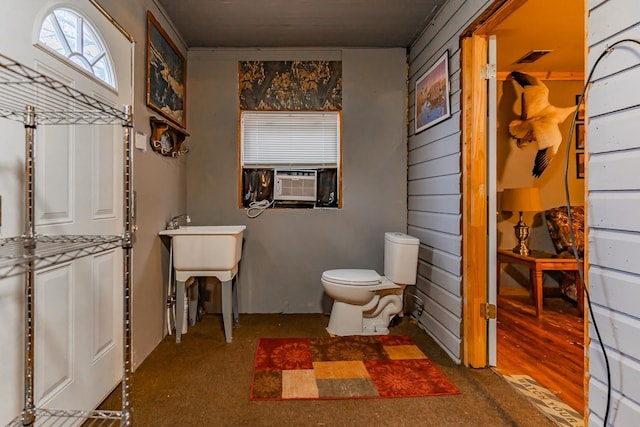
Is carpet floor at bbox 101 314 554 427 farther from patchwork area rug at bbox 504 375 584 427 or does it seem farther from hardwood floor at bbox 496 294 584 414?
hardwood floor at bbox 496 294 584 414

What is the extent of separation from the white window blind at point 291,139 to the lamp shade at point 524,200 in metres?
1.84

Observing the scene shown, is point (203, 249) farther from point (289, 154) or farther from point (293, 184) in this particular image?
point (289, 154)

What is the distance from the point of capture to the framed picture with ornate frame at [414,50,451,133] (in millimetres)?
2422

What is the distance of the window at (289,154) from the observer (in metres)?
3.21

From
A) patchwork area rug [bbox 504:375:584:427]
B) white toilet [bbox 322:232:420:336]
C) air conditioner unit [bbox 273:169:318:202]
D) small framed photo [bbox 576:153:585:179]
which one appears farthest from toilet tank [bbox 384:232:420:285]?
small framed photo [bbox 576:153:585:179]

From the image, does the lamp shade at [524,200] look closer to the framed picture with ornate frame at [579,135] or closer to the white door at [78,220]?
the framed picture with ornate frame at [579,135]

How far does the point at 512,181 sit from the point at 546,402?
254 centimetres

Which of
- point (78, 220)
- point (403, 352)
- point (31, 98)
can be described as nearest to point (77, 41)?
point (31, 98)

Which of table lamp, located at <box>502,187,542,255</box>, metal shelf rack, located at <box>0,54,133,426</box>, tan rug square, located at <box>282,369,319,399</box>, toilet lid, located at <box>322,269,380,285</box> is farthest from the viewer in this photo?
table lamp, located at <box>502,187,542,255</box>

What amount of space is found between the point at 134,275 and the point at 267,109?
1827mm

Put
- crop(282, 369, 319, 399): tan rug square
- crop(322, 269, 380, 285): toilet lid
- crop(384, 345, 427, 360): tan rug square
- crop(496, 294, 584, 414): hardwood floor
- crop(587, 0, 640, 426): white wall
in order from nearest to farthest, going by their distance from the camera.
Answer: crop(587, 0, 640, 426): white wall
crop(282, 369, 319, 399): tan rug square
crop(496, 294, 584, 414): hardwood floor
crop(384, 345, 427, 360): tan rug square
crop(322, 269, 380, 285): toilet lid

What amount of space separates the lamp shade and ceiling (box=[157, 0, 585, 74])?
1253mm

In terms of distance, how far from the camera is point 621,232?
1.12m

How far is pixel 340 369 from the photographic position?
2133 mm
